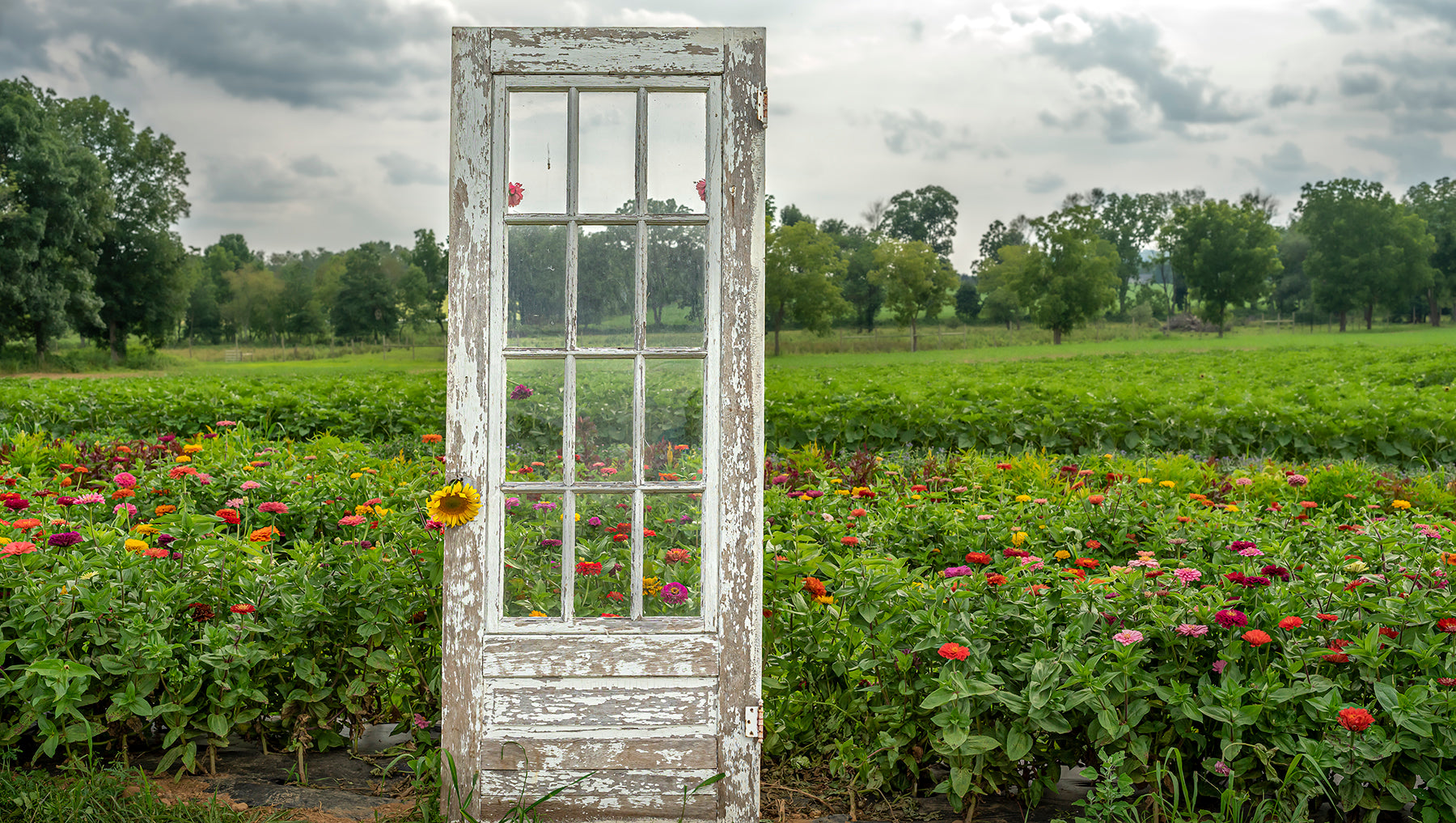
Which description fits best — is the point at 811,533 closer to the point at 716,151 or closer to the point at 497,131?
the point at 716,151

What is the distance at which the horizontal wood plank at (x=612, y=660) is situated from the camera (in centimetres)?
243

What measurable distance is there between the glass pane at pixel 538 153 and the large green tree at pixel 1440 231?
66.2 meters

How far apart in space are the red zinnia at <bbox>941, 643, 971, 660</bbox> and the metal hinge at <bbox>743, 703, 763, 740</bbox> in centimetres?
52

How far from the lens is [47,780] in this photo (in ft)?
8.32

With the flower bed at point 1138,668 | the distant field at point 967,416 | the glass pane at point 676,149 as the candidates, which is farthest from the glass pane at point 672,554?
the distant field at point 967,416

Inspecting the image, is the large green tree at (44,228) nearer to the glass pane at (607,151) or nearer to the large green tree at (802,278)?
the large green tree at (802,278)

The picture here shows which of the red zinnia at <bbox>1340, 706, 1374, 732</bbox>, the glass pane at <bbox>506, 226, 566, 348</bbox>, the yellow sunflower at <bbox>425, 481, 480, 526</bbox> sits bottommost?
the red zinnia at <bbox>1340, 706, 1374, 732</bbox>

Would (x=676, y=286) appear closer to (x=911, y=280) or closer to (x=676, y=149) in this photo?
(x=676, y=149)

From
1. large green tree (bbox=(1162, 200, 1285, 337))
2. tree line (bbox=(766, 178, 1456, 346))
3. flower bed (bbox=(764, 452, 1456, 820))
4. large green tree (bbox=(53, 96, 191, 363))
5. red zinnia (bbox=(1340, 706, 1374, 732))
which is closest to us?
red zinnia (bbox=(1340, 706, 1374, 732))

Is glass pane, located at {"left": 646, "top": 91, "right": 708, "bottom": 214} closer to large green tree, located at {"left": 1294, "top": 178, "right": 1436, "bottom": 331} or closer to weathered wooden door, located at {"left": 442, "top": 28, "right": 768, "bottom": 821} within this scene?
weathered wooden door, located at {"left": 442, "top": 28, "right": 768, "bottom": 821}

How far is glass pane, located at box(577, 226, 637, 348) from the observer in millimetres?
2535

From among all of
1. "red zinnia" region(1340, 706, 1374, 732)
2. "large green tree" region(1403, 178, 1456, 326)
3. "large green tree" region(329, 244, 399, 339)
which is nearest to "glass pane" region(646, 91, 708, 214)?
"red zinnia" region(1340, 706, 1374, 732)

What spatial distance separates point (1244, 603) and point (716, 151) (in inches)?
79.6

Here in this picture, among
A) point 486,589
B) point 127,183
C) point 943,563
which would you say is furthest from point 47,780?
point 127,183
